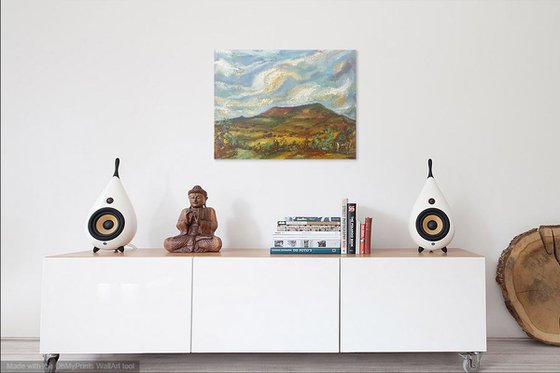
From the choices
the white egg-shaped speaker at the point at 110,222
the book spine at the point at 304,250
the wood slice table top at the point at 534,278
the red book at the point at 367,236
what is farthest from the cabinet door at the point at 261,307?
the wood slice table top at the point at 534,278

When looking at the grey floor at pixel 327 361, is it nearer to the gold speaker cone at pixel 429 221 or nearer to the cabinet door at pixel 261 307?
the cabinet door at pixel 261 307

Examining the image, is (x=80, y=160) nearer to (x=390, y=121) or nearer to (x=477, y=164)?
(x=390, y=121)

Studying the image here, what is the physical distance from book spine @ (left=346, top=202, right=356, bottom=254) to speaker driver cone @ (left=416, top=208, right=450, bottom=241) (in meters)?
0.30

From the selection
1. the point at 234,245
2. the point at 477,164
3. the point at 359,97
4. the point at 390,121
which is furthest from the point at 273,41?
the point at 477,164

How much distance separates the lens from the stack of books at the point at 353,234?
199 cm

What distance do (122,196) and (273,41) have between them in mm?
1133

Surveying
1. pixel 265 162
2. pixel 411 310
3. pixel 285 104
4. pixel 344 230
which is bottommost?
pixel 411 310

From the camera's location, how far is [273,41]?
235 cm

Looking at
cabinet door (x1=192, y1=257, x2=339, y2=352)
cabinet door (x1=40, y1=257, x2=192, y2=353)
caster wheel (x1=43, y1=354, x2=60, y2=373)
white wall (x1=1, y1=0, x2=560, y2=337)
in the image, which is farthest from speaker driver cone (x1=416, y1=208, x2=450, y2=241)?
caster wheel (x1=43, y1=354, x2=60, y2=373)

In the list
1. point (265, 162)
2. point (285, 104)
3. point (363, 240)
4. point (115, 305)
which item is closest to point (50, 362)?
point (115, 305)

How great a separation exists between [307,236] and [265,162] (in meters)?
0.52

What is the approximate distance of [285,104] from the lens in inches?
91.4

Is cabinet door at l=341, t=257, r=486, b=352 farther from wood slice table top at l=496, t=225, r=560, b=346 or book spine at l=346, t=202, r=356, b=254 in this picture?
wood slice table top at l=496, t=225, r=560, b=346

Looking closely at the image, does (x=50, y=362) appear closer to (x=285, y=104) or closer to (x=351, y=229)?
(x=351, y=229)
